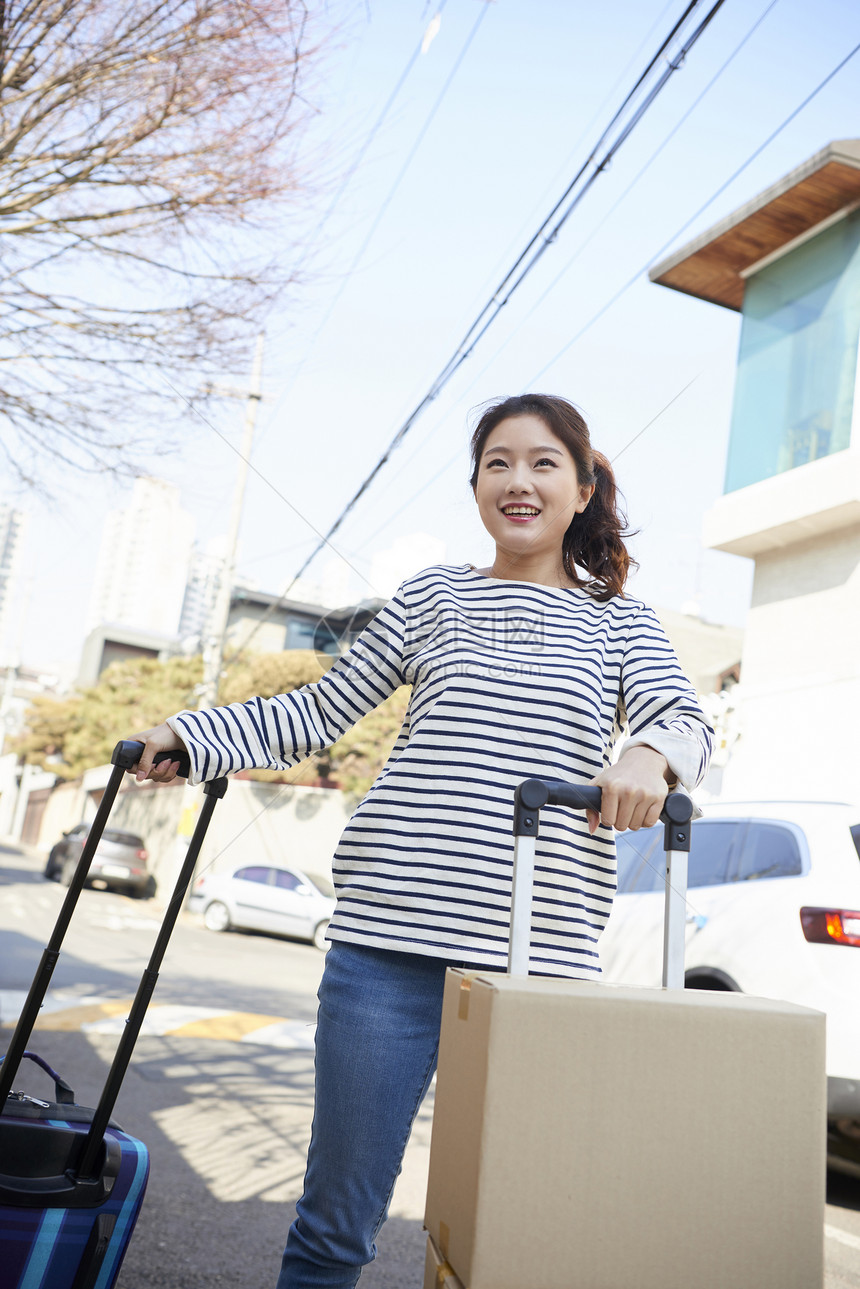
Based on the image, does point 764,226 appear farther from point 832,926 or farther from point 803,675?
point 832,926

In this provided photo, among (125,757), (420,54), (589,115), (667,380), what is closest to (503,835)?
(125,757)

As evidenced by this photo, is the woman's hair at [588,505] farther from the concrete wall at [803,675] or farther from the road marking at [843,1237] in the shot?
the concrete wall at [803,675]

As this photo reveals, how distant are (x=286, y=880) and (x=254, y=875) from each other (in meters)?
0.44

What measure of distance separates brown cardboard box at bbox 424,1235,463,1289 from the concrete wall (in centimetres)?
347

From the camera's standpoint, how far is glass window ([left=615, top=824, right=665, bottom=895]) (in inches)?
193

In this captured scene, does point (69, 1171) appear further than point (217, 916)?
No

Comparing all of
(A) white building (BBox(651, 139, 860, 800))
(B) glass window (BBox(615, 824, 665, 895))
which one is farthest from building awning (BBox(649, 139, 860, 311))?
(B) glass window (BBox(615, 824, 665, 895))

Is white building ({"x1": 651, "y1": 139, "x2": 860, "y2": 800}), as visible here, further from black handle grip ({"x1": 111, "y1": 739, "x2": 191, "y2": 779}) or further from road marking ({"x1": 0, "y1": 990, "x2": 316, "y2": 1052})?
black handle grip ({"x1": 111, "y1": 739, "x2": 191, "y2": 779})

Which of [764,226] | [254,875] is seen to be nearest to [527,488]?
[764,226]

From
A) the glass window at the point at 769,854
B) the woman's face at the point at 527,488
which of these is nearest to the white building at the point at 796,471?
the glass window at the point at 769,854

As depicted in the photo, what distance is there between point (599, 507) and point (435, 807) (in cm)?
63

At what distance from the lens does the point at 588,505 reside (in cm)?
182

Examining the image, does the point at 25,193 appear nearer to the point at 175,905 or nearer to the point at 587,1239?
the point at 175,905

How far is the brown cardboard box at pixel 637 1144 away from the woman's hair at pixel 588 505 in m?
0.79
